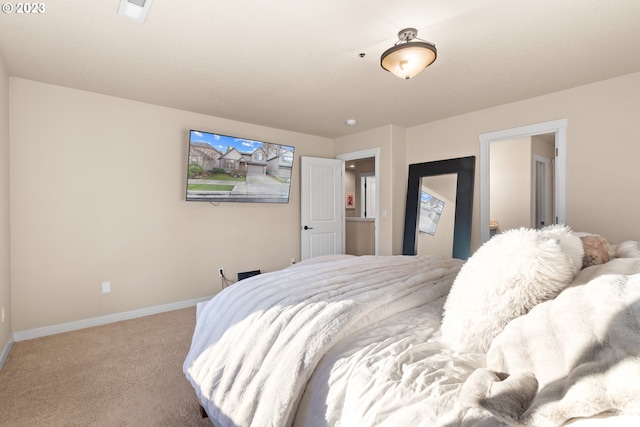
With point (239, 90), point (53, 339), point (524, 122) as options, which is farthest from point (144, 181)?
point (524, 122)

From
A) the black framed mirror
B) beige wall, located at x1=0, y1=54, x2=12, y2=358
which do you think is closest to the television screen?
beige wall, located at x1=0, y1=54, x2=12, y2=358

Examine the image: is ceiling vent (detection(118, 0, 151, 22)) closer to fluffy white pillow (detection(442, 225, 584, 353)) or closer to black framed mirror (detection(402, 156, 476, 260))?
fluffy white pillow (detection(442, 225, 584, 353))

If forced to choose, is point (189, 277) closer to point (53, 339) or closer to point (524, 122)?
point (53, 339)

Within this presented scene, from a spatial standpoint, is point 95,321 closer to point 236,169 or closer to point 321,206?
point 236,169

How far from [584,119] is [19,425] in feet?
16.9

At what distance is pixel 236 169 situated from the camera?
4250 mm

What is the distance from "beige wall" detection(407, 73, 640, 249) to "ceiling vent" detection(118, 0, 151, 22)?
3805mm

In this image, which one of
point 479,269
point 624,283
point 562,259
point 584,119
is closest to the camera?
point 624,283

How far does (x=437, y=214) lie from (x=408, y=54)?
269 centimetres

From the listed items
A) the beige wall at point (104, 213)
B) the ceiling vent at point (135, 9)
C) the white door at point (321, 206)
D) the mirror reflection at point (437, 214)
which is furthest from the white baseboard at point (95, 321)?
the mirror reflection at point (437, 214)

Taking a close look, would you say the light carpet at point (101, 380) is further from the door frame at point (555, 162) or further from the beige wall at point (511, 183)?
the beige wall at point (511, 183)

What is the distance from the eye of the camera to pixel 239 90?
3.42 meters

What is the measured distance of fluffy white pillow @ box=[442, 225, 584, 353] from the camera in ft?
3.17

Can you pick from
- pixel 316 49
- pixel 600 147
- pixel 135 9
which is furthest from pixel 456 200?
pixel 135 9
